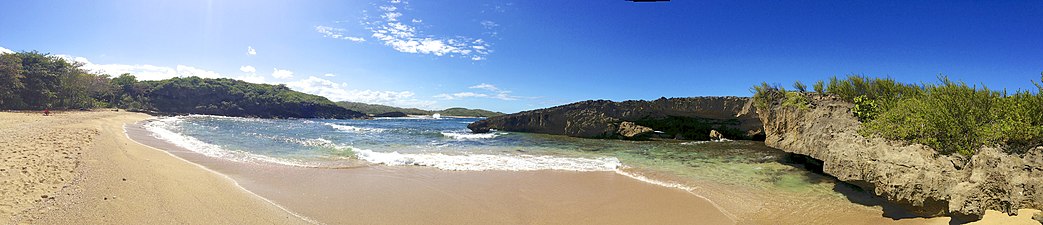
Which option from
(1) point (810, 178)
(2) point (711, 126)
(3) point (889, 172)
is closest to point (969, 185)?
(3) point (889, 172)

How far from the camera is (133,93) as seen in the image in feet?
238

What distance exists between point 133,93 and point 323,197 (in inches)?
3733

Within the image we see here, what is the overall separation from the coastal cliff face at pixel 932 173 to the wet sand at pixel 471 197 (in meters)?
2.53

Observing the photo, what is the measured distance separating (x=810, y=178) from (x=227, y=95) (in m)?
106

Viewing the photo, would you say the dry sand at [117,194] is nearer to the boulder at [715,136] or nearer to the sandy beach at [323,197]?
the sandy beach at [323,197]

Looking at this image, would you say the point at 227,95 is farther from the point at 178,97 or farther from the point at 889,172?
the point at 889,172

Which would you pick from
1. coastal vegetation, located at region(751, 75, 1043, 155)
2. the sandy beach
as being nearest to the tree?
the sandy beach

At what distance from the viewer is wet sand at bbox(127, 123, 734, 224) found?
6.09 metres

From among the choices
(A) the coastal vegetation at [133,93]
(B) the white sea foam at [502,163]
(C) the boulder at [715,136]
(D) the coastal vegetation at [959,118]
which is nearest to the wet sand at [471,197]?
(B) the white sea foam at [502,163]

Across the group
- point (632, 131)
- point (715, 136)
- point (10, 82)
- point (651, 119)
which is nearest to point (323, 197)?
point (632, 131)

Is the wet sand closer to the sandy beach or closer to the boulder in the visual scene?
the sandy beach

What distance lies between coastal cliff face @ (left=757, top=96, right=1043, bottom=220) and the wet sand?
99.6 inches

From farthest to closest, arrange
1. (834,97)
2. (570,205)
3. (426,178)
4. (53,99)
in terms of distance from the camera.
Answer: (53,99)
(834,97)
(426,178)
(570,205)

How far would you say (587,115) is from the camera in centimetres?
2933
